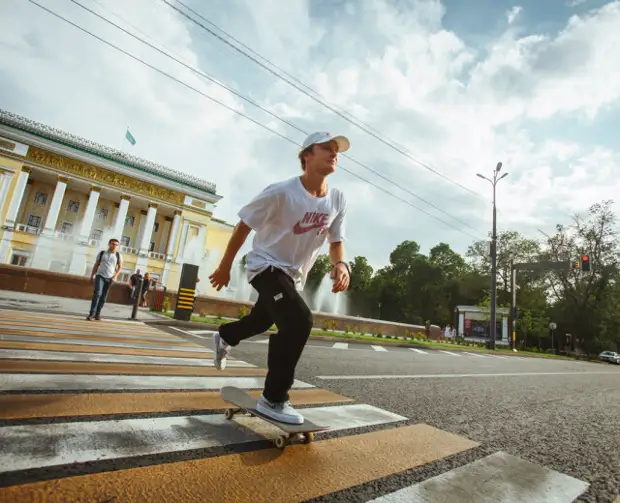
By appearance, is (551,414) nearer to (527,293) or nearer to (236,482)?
(236,482)

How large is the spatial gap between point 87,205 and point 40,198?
722cm

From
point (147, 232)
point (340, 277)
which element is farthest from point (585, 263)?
point (147, 232)

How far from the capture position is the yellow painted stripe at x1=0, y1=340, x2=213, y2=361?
146 inches

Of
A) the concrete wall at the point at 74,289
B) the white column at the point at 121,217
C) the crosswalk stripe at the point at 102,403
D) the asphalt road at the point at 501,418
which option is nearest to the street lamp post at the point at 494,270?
the concrete wall at the point at 74,289

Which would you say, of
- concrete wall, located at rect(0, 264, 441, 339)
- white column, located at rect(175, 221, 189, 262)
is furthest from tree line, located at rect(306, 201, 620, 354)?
white column, located at rect(175, 221, 189, 262)

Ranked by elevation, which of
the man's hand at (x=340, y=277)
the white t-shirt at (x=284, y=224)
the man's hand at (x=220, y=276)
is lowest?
the man's hand at (x=220, y=276)

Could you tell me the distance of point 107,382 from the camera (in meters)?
2.71

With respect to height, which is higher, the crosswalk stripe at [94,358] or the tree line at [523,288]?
the tree line at [523,288]

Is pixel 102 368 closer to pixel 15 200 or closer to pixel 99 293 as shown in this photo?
pixel 99 293

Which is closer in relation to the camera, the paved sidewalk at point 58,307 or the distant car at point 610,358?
the paved sidewalk at point 58,307

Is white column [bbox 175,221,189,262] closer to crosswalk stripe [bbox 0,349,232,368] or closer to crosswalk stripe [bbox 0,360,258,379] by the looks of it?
crosswalk stripe [bbox 0,349,232,368]

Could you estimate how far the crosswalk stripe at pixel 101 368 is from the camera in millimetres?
2826

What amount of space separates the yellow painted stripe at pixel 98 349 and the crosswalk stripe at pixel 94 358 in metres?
0.19

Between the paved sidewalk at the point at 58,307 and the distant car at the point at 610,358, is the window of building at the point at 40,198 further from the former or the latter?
the distant car at the point at 610,358
